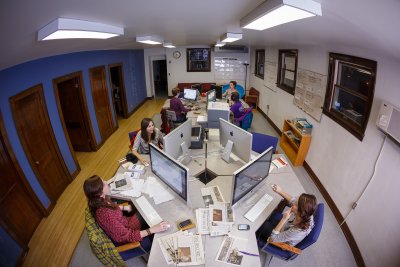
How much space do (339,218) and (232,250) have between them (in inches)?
89.0

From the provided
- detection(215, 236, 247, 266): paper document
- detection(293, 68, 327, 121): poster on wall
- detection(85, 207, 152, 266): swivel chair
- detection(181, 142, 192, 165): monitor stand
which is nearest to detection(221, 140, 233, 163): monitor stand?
detection(181, 142, 192, 165): monitor stand

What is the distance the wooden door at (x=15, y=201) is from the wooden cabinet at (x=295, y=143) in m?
4.82

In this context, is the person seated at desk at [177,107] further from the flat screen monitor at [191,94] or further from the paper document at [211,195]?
the paper document at [211,195]

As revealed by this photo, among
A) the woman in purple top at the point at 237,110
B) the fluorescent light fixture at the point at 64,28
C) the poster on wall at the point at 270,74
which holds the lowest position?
the woman in purple top at the point at 237,110

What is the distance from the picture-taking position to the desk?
74.4 inches

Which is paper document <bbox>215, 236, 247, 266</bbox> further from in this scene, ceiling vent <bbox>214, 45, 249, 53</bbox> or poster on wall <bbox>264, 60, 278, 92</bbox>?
ceiling vent <bbox>214, 45, 249, 53</bbox>

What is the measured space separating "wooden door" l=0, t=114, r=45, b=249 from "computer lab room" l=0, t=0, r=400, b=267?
20mm

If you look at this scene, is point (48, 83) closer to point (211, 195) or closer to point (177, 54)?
point (211, 195)

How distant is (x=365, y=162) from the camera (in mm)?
2779

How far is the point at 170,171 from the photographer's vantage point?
90.2 inches

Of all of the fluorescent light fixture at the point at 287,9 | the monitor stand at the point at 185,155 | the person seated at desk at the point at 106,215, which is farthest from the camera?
the monitor stand at the point at 185,155

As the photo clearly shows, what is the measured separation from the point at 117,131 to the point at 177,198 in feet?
15.5

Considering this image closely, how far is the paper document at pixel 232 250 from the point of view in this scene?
72.1 inches

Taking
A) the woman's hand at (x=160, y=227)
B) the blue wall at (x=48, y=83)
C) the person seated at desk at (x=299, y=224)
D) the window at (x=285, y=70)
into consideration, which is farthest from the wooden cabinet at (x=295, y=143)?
the blue wall at (x=48, y=83)
